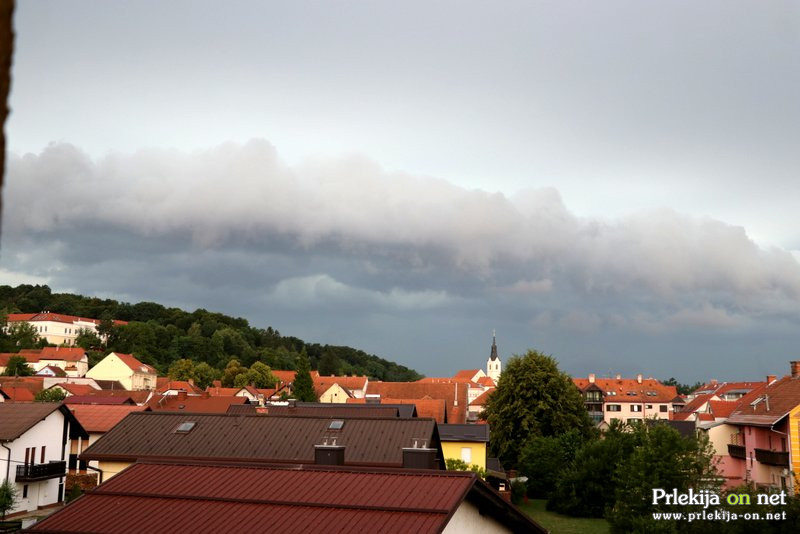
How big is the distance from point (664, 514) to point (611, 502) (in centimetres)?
1700

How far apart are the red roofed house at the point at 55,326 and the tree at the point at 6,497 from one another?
542 feet

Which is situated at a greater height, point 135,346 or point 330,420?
point 135,346

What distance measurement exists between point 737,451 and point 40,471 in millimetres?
43735

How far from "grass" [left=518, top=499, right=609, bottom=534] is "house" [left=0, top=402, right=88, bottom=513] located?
28.7m

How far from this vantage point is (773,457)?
41.9 meters

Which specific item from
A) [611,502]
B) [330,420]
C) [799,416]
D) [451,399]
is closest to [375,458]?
[330,420]

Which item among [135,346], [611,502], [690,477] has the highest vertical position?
[135,346]

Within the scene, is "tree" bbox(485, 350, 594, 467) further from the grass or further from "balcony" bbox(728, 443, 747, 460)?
"balcony" bbox(728, 443, 747, 460)

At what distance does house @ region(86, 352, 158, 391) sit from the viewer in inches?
5039

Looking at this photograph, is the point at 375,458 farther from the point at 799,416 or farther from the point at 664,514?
the point at 799,416

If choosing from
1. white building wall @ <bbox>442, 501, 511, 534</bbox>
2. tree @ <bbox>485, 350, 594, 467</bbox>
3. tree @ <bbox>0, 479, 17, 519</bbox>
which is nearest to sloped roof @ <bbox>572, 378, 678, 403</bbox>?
tree @ <bbox>485, 350, 594, 467</bbox>

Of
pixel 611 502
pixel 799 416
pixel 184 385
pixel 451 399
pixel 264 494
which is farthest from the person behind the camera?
pixel 184 385

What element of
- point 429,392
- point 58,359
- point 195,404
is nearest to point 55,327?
point 58,359

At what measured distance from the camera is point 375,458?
32.6 meters
